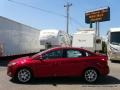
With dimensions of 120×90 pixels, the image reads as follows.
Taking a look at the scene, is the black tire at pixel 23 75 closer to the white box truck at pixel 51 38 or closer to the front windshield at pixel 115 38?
the front windshield at pixel 115 38

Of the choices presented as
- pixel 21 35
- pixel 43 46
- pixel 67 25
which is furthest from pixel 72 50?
pixel 67 25

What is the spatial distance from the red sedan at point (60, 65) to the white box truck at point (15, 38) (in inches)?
385

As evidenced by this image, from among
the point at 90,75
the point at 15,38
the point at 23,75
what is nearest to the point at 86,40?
the point at 15,38

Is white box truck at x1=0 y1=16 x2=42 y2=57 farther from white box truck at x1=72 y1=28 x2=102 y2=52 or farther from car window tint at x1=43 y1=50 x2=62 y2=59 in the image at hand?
car window tint at x1=43 y1=50 x2=62 y2=59

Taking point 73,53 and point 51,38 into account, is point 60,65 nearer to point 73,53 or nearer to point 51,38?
point 73,53

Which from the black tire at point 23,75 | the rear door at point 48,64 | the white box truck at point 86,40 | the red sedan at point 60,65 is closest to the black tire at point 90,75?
the red sedan at point 60,65

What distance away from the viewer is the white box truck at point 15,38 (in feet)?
77.0

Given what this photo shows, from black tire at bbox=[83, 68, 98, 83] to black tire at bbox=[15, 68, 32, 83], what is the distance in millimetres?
2385

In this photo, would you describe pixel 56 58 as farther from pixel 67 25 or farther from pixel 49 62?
pixel 67 25

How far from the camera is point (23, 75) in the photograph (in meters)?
13.5

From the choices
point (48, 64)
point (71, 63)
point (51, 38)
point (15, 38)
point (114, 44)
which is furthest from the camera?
point (51, 38)

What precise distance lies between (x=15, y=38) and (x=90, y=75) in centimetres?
1347

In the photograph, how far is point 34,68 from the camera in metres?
13.5

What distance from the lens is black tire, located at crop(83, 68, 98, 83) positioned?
1382 centimetres
